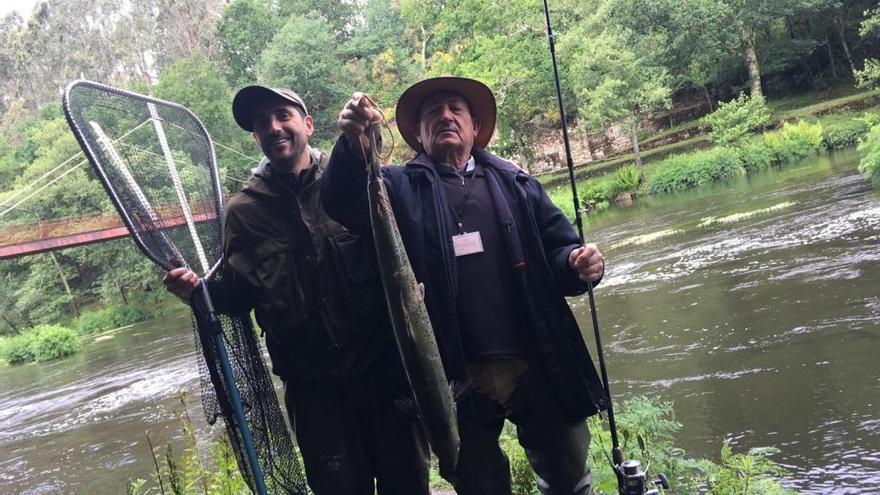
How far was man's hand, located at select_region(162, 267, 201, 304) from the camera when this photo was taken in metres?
2.43

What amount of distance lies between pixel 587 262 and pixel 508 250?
294 millimetres

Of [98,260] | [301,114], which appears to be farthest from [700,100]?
[301,114]

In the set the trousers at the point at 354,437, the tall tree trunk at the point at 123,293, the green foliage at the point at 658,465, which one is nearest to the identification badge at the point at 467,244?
the trousers at the point at 354,437

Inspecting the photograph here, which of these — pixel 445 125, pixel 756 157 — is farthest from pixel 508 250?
pixel 756 157

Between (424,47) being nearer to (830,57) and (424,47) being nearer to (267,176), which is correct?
(830,57)

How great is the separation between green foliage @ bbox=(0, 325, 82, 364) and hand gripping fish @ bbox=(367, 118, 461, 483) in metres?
25.4

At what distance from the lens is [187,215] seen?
117 inches

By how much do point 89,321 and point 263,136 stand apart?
35.9 meters

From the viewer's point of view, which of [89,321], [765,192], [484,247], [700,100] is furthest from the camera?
[700,100]

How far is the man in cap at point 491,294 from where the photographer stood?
7.38ft

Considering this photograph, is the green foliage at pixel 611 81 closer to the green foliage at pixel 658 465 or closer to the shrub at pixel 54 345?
the shrub at pixel 54 345

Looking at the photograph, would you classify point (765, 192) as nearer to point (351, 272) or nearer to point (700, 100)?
point (351, 272)

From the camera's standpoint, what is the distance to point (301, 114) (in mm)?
2617

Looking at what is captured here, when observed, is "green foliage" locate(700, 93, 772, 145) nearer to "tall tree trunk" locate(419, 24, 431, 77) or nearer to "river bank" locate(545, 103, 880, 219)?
"river bank" locate(545, 103, 880, 219)
